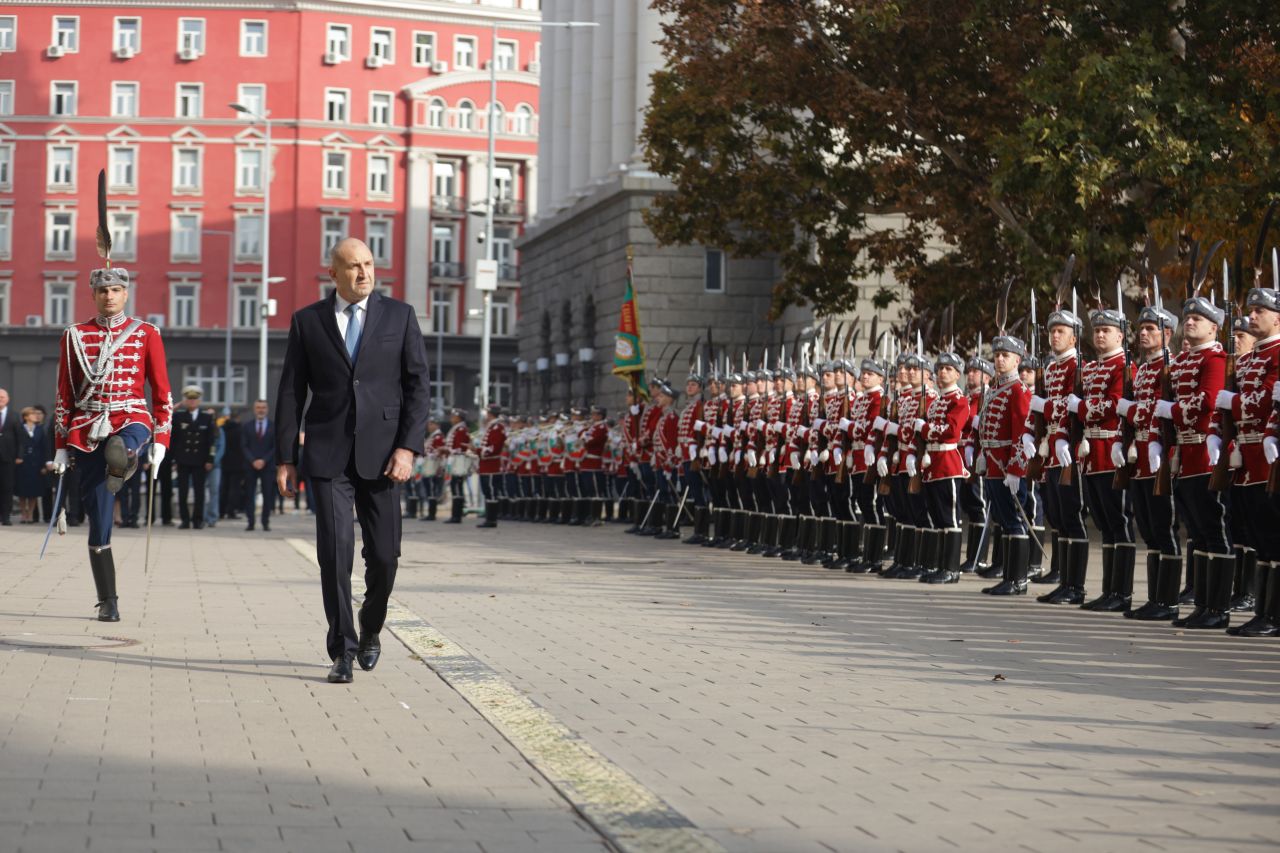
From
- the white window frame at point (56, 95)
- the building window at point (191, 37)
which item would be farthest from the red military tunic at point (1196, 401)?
the white window frame at point (56, 95)

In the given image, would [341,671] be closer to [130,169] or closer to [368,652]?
[368,652]

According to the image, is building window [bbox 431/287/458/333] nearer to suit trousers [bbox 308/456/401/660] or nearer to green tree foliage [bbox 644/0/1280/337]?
green tree foliage [bbox 644/0/1280/337]

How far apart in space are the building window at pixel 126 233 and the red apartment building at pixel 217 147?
3.3 inches

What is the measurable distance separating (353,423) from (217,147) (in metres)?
79.6

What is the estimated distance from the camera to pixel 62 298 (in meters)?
85.8

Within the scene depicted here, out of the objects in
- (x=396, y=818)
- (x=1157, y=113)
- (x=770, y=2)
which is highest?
(x=770, y=2)

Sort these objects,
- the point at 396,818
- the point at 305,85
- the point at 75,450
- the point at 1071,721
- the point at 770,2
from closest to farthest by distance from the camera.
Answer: the point at 396,818, the point at 1071,721, the point at 75,450, the point at 770,2, the point at 305,85

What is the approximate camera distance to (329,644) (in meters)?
9.62

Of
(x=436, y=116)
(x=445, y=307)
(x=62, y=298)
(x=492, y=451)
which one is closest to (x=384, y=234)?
(x=445, y=307)

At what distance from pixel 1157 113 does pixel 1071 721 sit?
15532 millimetres

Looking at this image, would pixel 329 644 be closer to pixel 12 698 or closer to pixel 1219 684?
pixel 12 698

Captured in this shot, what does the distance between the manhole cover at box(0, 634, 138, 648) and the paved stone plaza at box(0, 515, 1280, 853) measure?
48mm

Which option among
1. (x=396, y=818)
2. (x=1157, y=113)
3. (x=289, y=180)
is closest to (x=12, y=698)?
(x=396, y=818)

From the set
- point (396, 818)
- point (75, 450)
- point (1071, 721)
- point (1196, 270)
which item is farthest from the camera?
point (1196, 270)
